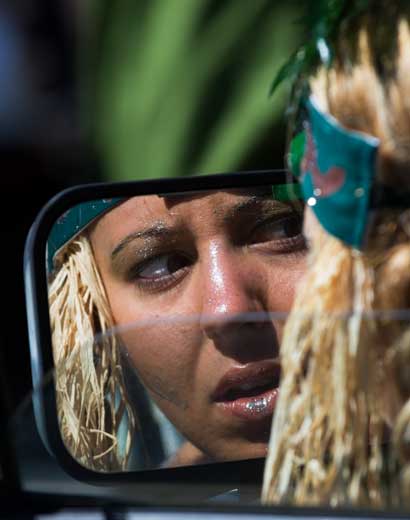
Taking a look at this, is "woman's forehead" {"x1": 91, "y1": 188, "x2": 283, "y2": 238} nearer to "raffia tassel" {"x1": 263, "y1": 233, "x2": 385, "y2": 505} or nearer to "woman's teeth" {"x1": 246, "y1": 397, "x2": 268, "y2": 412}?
"woman's teeth" {"x1": 246, "y1": 397, "x2": 268, "y2": 412}

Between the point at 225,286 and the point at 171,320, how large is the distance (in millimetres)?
191

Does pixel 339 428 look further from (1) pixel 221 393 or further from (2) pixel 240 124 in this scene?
(2) pixel 240 124

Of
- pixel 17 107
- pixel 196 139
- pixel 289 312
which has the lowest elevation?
pixel 17 107

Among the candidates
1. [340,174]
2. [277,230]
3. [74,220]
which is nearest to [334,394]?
[340,174]

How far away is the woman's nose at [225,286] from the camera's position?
2.00 m

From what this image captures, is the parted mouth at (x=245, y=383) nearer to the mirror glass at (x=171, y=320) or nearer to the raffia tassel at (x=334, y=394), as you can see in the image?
the mirror glass at (x=171, y=320)

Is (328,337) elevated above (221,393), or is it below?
above

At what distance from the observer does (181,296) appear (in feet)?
6.93

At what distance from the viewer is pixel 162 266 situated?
2.17 metres

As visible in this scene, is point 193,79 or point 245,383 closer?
point 245,383

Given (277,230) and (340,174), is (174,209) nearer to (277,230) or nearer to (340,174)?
(277,230)

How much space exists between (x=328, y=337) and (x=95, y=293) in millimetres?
714

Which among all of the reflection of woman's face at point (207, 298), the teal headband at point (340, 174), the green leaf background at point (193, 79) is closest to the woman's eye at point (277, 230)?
the reflection of woman's face at point (207, 298)

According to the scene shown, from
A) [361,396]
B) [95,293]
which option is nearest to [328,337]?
[361,396]
